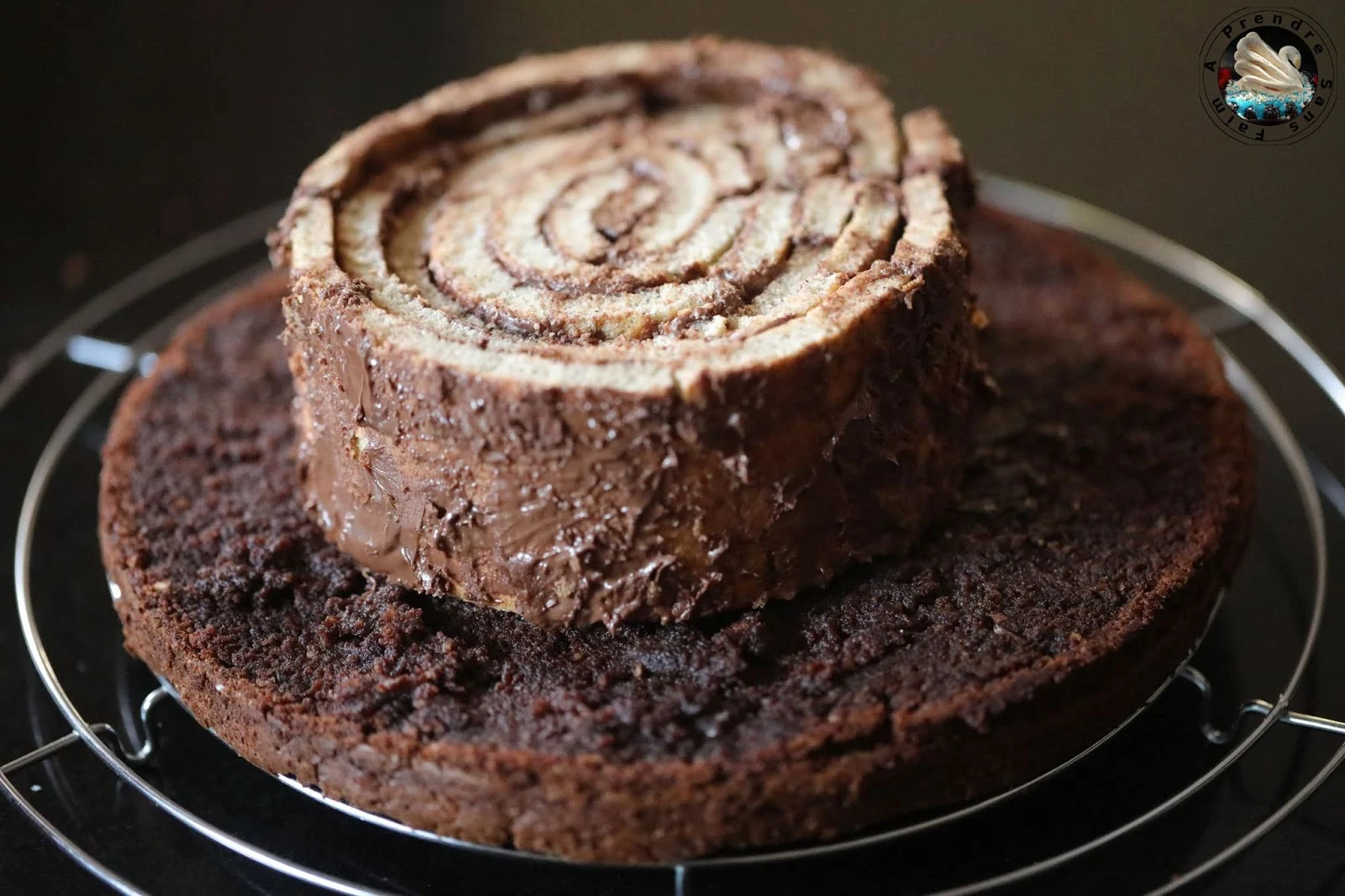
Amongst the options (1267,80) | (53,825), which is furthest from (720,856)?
(1267,80)

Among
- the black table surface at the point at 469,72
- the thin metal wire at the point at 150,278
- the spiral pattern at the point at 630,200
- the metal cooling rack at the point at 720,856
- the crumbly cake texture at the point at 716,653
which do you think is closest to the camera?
the crumbly cake texture at the point at 716,653

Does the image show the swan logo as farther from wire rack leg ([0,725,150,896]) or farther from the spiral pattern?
wire rack leg ([0,725,150,896])

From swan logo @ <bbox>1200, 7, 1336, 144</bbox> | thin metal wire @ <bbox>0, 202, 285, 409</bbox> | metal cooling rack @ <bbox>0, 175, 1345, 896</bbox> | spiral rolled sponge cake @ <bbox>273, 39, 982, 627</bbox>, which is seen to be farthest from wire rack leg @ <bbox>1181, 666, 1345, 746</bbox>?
thin metal wire @ <bbox>0, 202, 285, 409</bbox>

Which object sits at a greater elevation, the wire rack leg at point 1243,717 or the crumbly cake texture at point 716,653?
the crumbly cake texture at point 716,653

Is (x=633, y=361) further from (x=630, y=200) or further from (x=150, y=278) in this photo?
(x=150, y=278)

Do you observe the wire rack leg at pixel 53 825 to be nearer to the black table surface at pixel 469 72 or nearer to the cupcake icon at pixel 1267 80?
the black table surface at pixel 469 72

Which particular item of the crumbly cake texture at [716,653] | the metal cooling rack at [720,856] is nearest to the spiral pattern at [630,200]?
the crumbly cake texture at [716,653]
